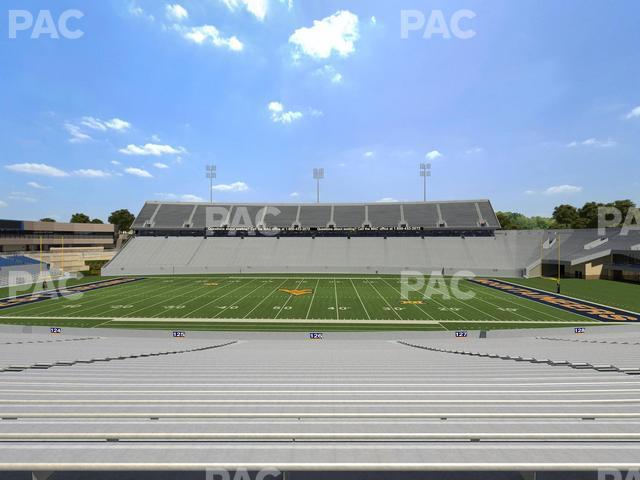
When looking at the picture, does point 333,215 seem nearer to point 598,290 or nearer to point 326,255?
point 326,255

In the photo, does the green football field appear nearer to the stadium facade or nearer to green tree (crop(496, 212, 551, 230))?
the stadium facade

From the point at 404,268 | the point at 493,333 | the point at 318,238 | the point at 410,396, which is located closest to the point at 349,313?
the point at 493,333

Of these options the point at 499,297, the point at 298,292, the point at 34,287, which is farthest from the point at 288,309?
the point at 34,287

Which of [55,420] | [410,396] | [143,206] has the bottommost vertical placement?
[410,396]

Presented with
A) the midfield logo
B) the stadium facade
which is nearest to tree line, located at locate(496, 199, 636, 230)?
the stadium facade

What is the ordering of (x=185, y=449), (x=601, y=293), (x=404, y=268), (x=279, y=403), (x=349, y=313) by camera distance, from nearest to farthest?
1. (x=185, y=449)
2. (x=279, y=403)
3. (x=349, y=313)
4. (x=601, y=293)
5. (x=404, y=268)

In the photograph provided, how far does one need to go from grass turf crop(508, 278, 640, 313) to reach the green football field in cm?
673

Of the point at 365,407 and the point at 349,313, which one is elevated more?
the point at 365,407

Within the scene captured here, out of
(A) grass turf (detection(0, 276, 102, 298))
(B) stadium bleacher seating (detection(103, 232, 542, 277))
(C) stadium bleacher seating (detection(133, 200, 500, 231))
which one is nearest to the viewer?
(A) grass turf (detection(0, 276, 102, 298))

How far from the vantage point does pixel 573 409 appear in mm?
4117

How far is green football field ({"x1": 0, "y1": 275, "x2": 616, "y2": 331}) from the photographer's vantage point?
24.0 metres

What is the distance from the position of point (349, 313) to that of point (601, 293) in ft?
93.2

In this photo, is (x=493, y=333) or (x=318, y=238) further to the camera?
(x=318, y=238)

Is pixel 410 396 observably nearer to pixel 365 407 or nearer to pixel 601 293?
pixel 365 407
